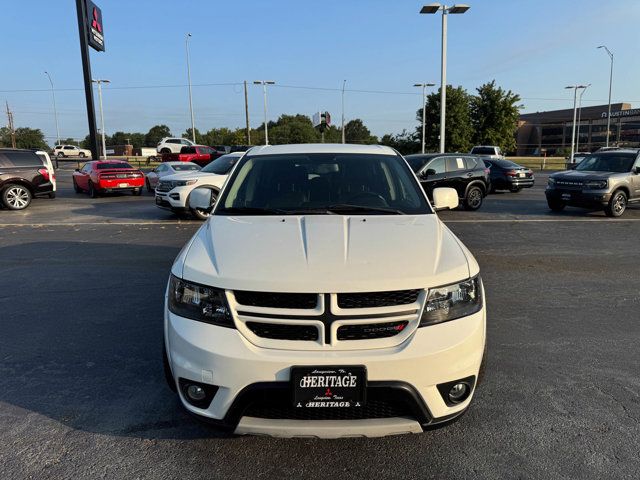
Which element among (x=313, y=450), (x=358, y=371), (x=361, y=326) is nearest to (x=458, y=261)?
(x=361, y=326)

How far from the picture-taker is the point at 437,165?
578 inches

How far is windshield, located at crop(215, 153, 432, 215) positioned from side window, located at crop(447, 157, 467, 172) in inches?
443

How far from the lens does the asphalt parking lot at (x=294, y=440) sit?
262 cm

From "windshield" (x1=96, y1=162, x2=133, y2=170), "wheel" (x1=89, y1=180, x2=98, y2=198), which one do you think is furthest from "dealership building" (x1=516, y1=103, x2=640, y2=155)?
"wheel" (x1=89, y1=180, x2=98, y2=198)

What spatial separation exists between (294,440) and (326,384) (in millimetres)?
762

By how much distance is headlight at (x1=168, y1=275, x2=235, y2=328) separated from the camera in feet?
8.18

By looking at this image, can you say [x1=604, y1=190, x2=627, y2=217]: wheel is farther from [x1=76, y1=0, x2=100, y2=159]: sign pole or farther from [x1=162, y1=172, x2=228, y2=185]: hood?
[x1=76, y1=0, x2=100, y2=159]: sign pole

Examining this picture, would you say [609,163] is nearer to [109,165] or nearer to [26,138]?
[109,165]

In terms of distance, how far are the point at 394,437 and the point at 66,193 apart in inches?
851

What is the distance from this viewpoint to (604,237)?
986 centimetres

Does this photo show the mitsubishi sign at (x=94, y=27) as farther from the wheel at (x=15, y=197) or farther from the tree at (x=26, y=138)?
the tree at (x=26, y=138)

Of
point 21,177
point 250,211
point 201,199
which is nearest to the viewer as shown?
point 250,211

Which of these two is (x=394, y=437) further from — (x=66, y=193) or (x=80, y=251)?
(x=66, y=193)

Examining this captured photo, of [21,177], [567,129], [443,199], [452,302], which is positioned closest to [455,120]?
[21,177]
